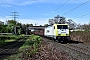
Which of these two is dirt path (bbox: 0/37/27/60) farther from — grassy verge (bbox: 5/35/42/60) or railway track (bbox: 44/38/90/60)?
railway track (bbox: 44/38/90/60)

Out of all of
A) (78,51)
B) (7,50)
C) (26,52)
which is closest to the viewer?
(26,52)

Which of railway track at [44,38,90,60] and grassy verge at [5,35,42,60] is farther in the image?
railway track at [44,38,90,60]

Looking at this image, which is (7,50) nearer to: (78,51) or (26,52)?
(26,52)

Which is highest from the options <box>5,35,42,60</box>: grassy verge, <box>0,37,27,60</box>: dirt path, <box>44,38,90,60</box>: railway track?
<box>5,35,42,60</box>: grassy verge

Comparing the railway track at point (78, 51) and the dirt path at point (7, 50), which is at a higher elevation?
the dirt path at point (7, 50)

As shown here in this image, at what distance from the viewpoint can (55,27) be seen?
43906mm

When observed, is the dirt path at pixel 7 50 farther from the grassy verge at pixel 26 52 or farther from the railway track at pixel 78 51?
the railway track at pixel 78 51

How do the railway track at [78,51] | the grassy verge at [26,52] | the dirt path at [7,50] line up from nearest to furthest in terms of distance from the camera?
the grassy verge at [26,52], the railway track at [78,51], the dirt path at [7,50]

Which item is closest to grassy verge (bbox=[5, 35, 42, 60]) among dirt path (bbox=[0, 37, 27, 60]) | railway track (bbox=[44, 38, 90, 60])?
dirt path (bbox=[0, 37, 27, 60])

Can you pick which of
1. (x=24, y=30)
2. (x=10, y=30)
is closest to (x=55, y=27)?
(x=10, y=30)

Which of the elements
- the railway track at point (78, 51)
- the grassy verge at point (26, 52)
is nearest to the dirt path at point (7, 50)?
the grassy verge at point (26, 52)

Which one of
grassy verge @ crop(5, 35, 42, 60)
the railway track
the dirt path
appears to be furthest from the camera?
the dirt path

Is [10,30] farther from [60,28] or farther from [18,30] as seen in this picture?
[60,28]

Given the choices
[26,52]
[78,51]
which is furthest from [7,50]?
[78,51]
